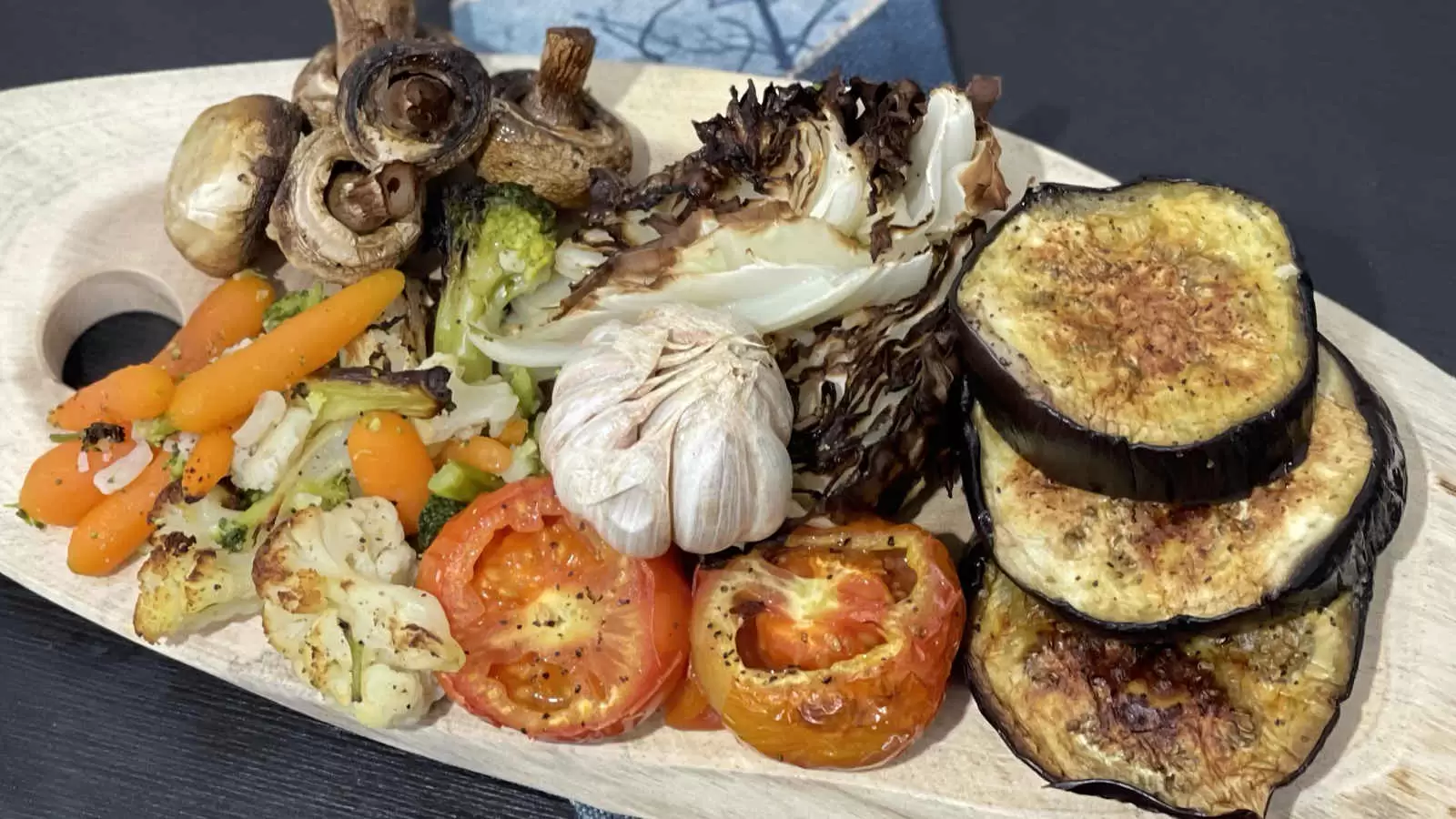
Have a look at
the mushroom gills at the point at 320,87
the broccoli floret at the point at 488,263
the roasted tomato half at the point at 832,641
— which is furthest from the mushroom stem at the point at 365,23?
the roasted tomato half at the point at 832,641

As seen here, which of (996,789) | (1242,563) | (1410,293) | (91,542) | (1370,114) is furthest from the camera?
(1370,114)

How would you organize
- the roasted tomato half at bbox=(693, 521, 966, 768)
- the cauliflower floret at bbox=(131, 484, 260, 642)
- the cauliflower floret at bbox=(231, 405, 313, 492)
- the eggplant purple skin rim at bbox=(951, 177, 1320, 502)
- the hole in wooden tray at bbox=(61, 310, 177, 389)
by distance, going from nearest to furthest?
1. the eggplant purple skin rim at bbox=(951, 177, 1320, 502)
2. the roasted tomato half at bbox=(693, 521, 966, 768)
3. the cauliflower floret at bbox=(131, 484, 260, 642)
4. the cauliflower floret at bbox=(231, 405, 313, 492)
5. the hole in wooden tray at bbox=(61, 310, 177, 389)

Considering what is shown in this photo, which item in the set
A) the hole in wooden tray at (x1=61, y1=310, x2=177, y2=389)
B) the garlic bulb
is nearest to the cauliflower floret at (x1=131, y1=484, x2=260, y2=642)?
the garlic bulb

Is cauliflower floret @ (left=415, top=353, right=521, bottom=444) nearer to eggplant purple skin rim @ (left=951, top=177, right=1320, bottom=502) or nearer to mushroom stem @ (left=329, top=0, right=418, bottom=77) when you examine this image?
mushroom stem @ (left=329, top=0, right=418, bottom=77)

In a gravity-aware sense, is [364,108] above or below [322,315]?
above

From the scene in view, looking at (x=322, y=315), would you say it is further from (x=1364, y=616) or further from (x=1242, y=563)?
(x=1364, y=616)

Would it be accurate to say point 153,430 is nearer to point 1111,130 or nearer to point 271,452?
point 271,452

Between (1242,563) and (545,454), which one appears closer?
(1242,563)

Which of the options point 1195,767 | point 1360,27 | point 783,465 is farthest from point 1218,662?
→ point 1360,27
